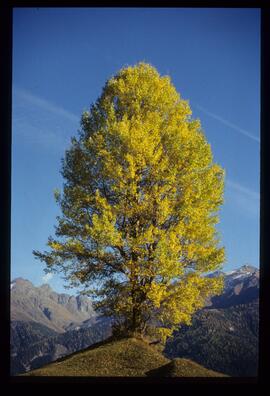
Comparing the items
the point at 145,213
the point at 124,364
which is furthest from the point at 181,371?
the point at 145,213

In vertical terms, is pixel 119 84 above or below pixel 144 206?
above

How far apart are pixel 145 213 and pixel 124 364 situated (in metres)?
5.79

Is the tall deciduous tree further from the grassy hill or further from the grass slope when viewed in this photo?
the grass slope

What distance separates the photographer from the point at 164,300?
19.7m

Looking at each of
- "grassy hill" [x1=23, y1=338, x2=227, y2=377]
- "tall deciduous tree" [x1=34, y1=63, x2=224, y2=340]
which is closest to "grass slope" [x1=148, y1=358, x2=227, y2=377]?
"grassy hill" [x1=23, y1=338, x2=227, y2=377]

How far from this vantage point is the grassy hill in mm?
14273

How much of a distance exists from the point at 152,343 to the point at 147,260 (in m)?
3.49

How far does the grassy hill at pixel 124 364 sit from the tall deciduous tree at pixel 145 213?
5.72ft

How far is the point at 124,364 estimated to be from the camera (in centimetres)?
1645
